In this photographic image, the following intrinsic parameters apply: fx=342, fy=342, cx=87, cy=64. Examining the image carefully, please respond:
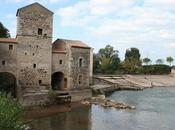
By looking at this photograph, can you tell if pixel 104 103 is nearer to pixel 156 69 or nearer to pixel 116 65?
pixel 116 65

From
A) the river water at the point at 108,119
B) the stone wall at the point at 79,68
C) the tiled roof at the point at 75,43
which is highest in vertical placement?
the tiled roof at the point at 75,43

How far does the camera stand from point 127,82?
224 ft

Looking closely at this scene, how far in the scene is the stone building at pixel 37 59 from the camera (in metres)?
38.5

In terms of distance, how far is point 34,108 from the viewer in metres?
34.7

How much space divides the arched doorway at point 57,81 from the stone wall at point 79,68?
1.67 meters

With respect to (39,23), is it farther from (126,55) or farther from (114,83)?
(126,55)

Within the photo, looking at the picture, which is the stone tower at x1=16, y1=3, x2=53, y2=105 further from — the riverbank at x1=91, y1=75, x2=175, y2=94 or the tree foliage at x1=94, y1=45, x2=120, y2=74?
the tree foliage at x1=94, y1=45, x2=120, y2=74

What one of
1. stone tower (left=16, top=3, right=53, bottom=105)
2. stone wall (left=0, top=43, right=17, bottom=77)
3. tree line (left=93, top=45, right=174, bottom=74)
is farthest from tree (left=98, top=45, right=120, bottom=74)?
stone wall (left=0, top=43, right=17, bottom=77)

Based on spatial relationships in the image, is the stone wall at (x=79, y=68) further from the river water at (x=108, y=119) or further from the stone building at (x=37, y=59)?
the river water at (x=108, y=119)

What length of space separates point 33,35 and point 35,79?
5147mm

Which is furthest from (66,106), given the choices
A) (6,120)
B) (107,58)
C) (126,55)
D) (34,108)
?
(126,55)

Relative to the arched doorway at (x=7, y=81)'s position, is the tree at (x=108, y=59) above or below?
above

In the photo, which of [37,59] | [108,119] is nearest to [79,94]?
[37,59]

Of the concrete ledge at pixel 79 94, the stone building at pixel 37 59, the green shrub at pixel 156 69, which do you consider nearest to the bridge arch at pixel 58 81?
the stone building at pixel 37 59
